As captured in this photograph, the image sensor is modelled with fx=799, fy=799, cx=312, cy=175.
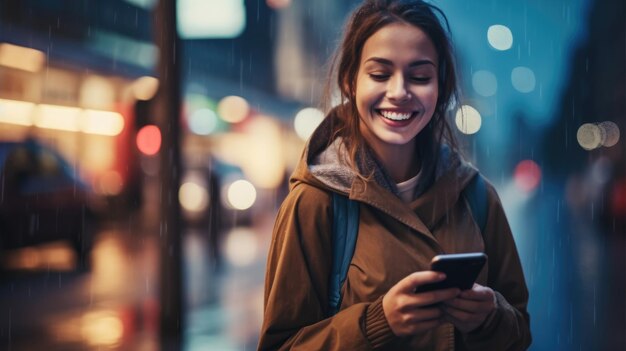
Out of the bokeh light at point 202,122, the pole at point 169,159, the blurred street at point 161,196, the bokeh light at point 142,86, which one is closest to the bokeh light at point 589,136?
the blurred street at point 161,196

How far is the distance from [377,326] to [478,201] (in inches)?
22.6

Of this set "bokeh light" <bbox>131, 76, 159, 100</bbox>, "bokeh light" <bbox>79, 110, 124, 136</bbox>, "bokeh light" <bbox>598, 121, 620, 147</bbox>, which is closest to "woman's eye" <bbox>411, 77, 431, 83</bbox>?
"bokeh light" <bbox>79, 110, 124, 136</bbox>

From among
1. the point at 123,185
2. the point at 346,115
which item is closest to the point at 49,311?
the point at 346,115

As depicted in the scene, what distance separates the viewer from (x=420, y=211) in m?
2.42

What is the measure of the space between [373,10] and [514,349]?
45.0 inches

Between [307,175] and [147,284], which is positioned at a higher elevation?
[307,175]

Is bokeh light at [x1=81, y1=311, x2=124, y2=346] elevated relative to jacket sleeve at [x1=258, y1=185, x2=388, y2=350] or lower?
lower

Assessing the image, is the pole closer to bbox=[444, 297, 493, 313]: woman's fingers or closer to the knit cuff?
the knit cuff

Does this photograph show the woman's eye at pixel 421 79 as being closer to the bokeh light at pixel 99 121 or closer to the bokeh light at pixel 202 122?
the bokeh light at pixel 99 121

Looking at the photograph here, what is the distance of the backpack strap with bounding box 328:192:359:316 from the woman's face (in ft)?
0.83

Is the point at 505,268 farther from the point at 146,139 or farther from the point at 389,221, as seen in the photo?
the point at 146,139

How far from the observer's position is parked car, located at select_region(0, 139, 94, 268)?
12555mm

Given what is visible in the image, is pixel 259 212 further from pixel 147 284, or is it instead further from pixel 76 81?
pixel 147 284

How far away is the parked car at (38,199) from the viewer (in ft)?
41.2
